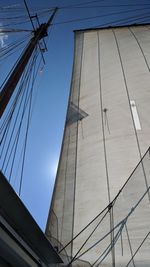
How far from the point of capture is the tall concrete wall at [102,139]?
3.02 meters

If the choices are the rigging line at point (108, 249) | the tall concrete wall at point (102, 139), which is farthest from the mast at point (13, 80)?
the rigging line at point (108, 249)

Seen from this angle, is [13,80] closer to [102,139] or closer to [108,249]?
[102,139]

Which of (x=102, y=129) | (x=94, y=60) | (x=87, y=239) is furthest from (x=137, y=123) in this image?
(x=94, y=60)

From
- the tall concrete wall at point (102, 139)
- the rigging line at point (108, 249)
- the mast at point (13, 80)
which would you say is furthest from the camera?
the tall concrete wall at point (102, 139)

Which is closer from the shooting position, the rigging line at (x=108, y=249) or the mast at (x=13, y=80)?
the rigging line at (x=108, y=249)

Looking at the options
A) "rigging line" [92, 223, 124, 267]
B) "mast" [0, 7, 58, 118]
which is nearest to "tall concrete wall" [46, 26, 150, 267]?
"rigging line" [92, 223, 124, 267]

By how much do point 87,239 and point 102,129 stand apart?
2166 millimetres

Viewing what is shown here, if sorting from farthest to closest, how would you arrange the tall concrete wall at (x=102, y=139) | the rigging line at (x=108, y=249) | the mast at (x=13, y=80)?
the tall concrete wall at (x=102, y=139) < the mast at (x=13, y=80) < the rigging line at (x=108, y=249)

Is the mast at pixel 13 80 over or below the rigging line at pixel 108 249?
over

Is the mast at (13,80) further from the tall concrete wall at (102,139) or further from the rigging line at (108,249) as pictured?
the rigging line at (108,249)

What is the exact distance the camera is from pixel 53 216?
316 centimetres

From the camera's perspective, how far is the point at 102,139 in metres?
4.20

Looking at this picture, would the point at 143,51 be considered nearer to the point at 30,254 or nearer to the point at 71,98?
the point at 71,98

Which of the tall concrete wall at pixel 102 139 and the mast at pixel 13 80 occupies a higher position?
the mast at pixel 13 80
